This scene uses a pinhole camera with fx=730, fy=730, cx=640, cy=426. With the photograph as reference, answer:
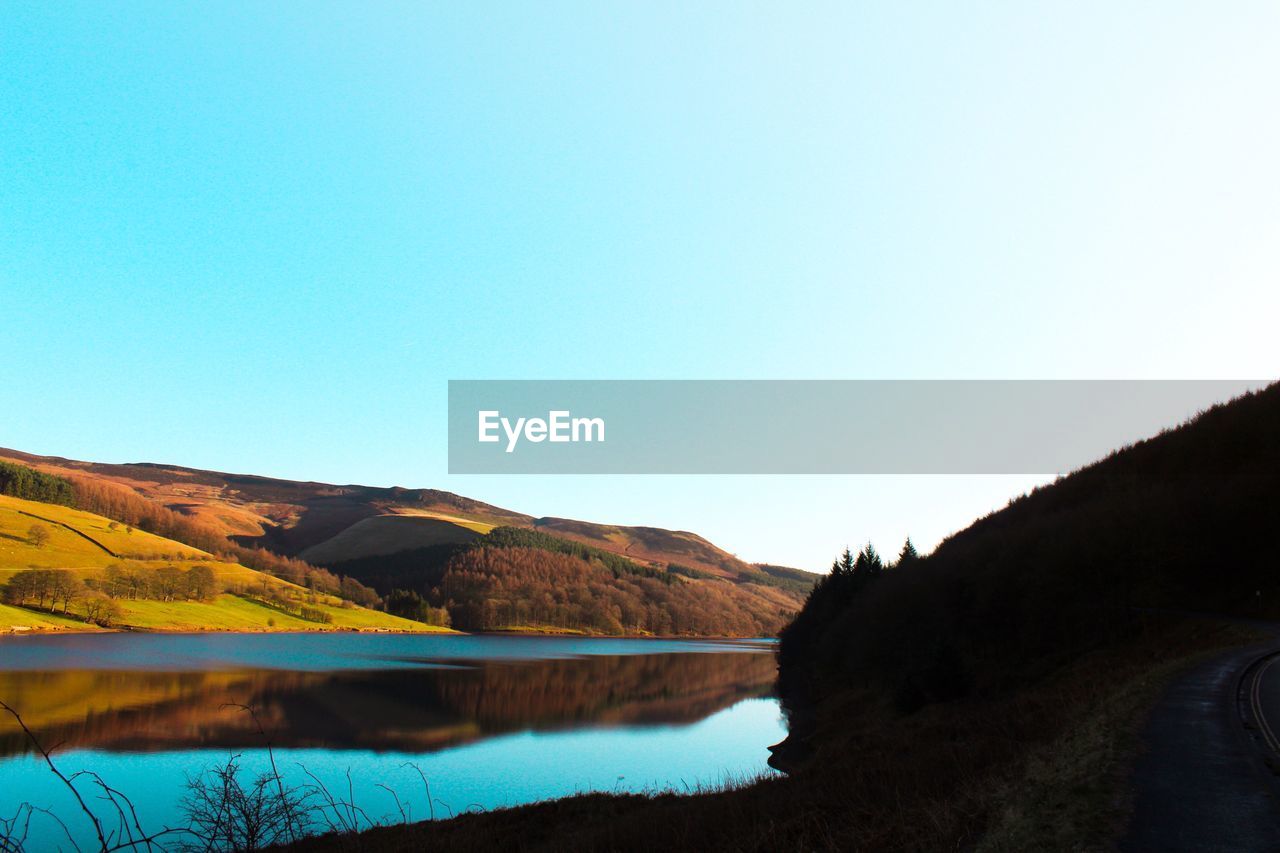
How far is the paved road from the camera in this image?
1011 centimetres

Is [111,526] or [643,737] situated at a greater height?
[111,526]

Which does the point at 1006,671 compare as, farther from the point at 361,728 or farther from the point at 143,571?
the point at 143,571

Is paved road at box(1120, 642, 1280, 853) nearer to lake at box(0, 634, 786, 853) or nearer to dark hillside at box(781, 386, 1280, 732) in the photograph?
lake at box(0, 634, 786, 853)

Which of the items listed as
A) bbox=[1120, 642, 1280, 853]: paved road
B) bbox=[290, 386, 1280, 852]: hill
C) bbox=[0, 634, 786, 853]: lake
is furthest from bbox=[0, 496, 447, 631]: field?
bbox=[1120, 642, 1280, 853]: paved road

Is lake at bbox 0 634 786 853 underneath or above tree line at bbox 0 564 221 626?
underneath

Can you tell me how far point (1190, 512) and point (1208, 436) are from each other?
832 inches

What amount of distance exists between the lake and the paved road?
1263cm

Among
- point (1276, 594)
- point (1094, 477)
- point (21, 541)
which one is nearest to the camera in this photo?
point (1276, 594)

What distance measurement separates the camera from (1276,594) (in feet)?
145

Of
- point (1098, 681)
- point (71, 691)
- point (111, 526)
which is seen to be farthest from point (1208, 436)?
point (111, 526)

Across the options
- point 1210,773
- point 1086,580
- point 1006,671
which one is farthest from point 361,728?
point 1210,773

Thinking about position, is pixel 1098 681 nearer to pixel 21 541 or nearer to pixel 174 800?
pixel 174 800

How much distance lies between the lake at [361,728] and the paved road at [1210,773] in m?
12.6

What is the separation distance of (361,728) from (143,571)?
128 metres
